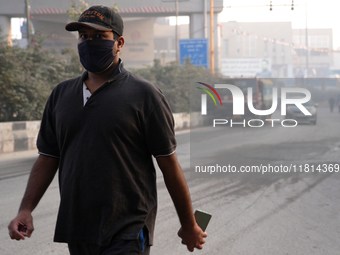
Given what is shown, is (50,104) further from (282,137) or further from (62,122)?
(282,137)

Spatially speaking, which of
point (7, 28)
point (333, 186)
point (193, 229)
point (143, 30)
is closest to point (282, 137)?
point (333, 186)

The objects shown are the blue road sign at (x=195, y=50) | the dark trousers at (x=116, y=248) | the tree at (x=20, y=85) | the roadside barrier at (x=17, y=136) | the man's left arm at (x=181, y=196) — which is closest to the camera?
the dark trousers at (x=116, y=248)

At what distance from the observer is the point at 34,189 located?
242cm

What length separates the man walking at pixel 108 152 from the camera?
2.12 meters

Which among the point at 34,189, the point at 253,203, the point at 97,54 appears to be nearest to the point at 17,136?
the point at 253,203

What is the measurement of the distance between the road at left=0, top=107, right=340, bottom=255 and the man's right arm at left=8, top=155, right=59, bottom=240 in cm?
210

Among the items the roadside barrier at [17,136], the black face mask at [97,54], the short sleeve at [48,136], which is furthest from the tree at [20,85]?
the black face mask at [97,54]

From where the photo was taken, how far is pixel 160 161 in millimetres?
2273

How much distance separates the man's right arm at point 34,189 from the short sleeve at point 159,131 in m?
0.59

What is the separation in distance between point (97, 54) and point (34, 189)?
0.79m

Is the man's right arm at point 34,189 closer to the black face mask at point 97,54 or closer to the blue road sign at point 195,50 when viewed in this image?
the black face mask at point 97,54

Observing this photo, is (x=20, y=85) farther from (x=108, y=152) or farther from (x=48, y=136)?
(x=108, y=152)

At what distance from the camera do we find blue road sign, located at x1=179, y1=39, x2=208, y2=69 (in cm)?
3331

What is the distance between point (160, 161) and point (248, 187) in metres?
5.62
